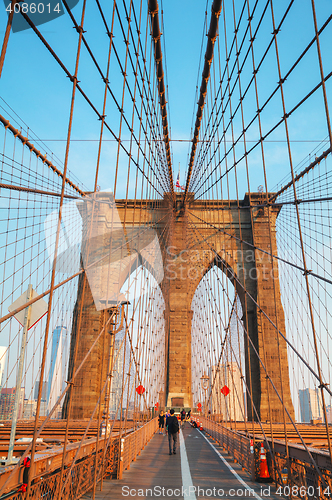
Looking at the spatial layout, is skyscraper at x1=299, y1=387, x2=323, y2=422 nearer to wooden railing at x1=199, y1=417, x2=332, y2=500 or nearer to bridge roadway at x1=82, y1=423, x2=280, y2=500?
bridge roadway at x1=82, y1=423, x2=280, y2=500

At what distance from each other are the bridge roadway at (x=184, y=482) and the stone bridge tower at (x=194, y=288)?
13.5m

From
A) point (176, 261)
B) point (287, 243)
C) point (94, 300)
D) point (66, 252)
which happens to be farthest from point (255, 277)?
point (66, 252)

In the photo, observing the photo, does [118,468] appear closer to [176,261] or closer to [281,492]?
[281,492]

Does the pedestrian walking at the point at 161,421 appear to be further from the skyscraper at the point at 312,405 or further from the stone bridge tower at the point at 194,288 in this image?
the skyscraper at the point at 312,405

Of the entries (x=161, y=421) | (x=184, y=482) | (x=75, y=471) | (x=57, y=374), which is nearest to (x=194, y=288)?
(x=57, y=374)

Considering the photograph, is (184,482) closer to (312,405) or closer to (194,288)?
(194,288)

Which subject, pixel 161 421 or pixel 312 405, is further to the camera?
pixel 312 405

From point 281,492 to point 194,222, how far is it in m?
20.0

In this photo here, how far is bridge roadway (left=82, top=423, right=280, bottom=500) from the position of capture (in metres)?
4.14

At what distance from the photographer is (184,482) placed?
4.85m

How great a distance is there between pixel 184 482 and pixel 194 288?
19.7 metres

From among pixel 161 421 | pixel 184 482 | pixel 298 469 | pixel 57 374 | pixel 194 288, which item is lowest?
pixel 184 482

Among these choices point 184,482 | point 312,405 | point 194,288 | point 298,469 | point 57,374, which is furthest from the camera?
point 312,405

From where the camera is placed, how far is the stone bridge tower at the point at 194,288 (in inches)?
789
